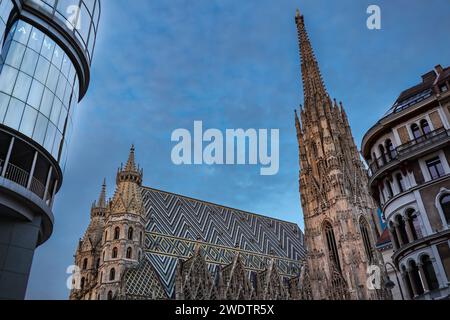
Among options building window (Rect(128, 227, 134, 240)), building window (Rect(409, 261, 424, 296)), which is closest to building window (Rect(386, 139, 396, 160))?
Result: building window (Rect(409, 261, 424, 296))

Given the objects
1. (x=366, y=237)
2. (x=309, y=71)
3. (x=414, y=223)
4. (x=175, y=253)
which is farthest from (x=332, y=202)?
(x=414, y=223)

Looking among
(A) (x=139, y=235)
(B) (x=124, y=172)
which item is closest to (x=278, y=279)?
(A) (x=139, y=235)

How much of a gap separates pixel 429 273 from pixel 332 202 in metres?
39.7

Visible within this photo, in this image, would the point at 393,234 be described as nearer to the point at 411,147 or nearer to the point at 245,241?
the point at 411,147

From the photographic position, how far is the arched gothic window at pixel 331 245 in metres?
58.0

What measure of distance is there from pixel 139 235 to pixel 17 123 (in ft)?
96.1

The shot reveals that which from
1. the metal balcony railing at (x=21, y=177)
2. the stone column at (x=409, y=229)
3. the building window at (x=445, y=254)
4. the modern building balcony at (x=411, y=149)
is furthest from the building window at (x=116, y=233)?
the building window at (x=445, y=254)

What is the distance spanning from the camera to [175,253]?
175ft

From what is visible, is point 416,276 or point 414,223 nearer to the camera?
point 416,276

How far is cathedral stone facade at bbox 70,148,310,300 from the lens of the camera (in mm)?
45906

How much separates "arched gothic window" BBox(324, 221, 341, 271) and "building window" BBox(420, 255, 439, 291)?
1482 inches

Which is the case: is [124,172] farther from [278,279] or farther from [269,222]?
[269,222]

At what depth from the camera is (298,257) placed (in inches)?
2714

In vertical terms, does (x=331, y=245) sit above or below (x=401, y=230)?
above
